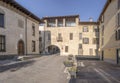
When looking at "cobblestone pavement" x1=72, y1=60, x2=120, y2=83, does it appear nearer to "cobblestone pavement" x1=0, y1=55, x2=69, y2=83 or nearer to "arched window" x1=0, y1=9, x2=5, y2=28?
"cobblestone pavement" x1=0, y1=55, x2=69, y2=83

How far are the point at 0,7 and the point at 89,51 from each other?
31.6m

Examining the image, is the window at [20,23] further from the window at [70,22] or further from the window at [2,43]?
the window at [70,22]

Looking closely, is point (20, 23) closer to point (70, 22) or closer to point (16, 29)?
point (16, 29)

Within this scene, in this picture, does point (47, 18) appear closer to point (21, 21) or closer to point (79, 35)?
point (79, 35)

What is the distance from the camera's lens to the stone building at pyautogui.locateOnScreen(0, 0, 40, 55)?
2044cm

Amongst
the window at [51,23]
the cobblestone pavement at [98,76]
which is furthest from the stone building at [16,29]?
the window at [51,23]

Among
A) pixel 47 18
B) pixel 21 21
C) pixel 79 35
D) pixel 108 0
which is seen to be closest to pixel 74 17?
pixel 79 35

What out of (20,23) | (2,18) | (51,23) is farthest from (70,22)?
(2,18)

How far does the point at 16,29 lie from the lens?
23828mm

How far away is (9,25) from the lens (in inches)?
856

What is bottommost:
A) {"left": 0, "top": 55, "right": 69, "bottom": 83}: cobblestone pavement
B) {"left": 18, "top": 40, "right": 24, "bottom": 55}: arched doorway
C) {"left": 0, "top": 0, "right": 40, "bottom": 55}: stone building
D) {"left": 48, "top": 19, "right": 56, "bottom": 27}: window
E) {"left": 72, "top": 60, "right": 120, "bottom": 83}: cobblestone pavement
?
{"left": 72, "top": 60, "right": 120, "bottom": 83}: cobblestone pavement

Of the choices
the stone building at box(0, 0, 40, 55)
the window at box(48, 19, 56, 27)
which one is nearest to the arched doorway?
the stone building at box(0, 0, 40, 55)

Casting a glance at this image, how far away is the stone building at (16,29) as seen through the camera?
20438 mm

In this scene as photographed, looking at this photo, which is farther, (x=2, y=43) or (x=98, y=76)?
(x=2, y=43)
